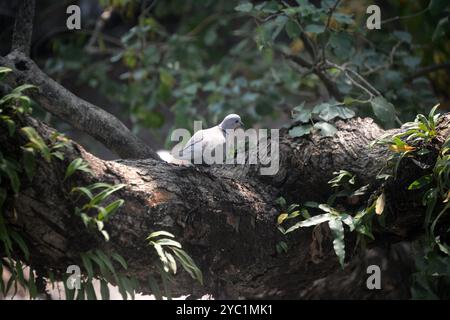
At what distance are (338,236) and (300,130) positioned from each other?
0.73 m

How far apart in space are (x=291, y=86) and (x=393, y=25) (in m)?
1.35

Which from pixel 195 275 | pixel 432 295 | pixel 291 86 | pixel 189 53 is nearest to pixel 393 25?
pixel 291 86

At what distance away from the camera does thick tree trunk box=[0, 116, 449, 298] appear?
7.65 ft

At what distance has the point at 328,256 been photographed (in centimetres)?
304

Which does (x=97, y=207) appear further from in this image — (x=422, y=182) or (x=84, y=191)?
(x=422, y=182)

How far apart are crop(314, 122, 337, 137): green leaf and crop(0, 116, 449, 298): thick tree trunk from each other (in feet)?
0.13

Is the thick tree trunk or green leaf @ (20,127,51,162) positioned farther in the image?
the thick tree trunk

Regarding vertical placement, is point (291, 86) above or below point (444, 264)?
above

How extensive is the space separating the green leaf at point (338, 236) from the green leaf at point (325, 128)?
57cm

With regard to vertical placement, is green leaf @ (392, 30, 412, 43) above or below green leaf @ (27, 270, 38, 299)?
above

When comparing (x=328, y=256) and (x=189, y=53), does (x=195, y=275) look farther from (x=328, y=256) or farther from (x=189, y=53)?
(x=189, y=53)

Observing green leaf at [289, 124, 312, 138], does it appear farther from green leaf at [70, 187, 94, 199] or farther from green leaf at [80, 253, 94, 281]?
green leaf at [80, 253, 94, 281]

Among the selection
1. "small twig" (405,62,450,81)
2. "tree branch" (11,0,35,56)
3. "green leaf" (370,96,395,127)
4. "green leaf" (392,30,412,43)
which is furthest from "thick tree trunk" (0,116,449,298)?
"small twig" (405,62,450,81)

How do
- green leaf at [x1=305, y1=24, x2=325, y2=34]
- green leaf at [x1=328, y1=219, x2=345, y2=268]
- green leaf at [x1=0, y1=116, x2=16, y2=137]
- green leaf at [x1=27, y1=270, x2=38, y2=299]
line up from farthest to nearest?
green leaf at [x1=305, y1=24, x2=325, y2=34]
green leaf at [x1=328, y1=219, x2=345, y2=268]
green leaf at [x1=27, y1=270, x2=38, y2=299]
green leaf at [x1=0, y1=116, x2=16, y2=137]
